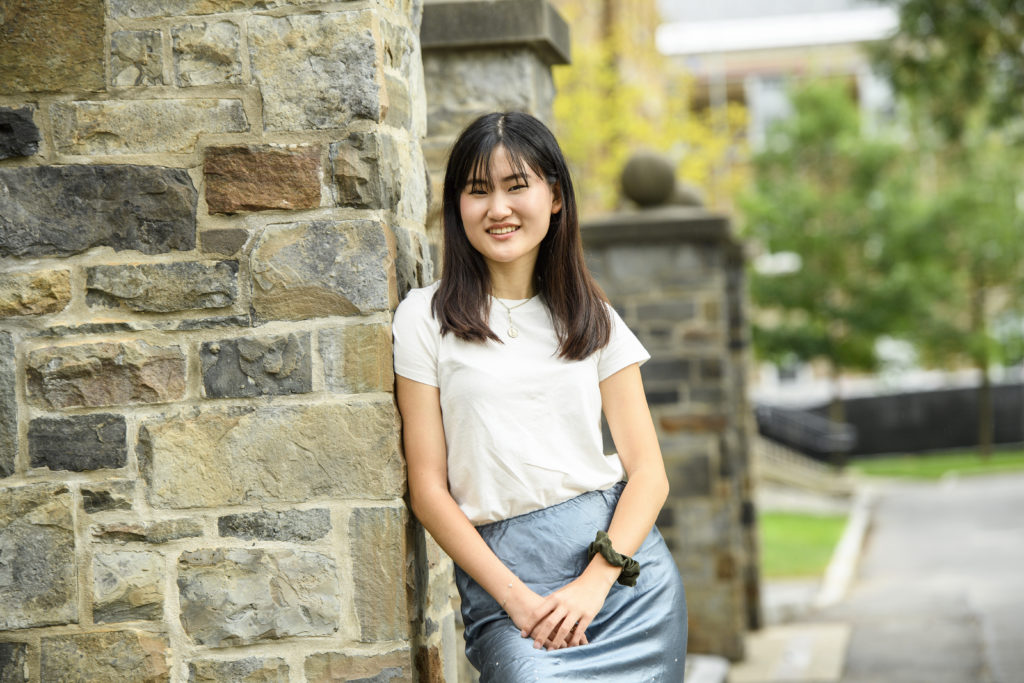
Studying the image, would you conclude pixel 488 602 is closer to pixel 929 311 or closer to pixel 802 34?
pixel 929 311

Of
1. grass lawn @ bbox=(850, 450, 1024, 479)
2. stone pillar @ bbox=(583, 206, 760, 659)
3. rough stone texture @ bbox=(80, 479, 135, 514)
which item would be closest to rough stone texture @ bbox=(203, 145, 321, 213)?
rough stone texture @ bbox=(80, 479, 135, 514)

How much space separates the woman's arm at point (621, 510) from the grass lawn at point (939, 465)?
21040 millimetres

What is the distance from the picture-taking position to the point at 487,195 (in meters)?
2.79

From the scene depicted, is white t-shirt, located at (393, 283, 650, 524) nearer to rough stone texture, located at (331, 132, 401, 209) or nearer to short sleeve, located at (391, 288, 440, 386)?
short sleeve, located at (391, 288, 440, 386)

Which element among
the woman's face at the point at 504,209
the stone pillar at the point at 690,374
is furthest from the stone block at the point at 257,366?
the stone pillar at the point at 690,374

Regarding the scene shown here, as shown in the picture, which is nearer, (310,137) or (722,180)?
(310,137)

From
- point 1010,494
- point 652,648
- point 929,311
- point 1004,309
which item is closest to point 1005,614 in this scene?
point 652,648

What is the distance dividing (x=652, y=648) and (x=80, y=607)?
1318mm

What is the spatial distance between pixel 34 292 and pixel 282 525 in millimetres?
787

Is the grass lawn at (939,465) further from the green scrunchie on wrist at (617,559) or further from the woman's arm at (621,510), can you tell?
the green scrunchie on wrist at (617,559)

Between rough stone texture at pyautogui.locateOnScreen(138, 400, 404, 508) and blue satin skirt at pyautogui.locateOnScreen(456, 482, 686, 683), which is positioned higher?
rough stone texture at pyautogui.locateOnScreen(138, 400, 404, 508)

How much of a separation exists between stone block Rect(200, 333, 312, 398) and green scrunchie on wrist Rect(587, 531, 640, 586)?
756 mm

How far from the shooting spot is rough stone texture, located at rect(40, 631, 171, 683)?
285 centimetres

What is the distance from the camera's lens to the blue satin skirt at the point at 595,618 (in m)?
2.60
